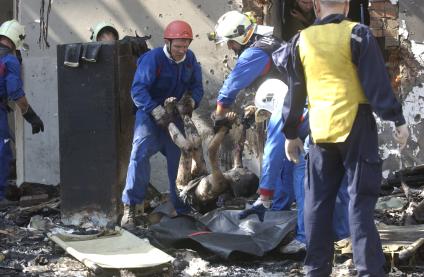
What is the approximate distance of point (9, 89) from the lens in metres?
7.80

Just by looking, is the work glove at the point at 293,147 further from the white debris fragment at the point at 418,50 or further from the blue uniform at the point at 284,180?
the white debris fragment at the point at 418,50

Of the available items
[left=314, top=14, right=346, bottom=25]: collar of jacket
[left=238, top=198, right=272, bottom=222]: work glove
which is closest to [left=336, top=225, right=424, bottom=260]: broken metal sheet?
[left=238, top=198, right=272, bottom=222]: work glove

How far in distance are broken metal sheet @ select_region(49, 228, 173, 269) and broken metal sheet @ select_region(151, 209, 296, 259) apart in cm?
27

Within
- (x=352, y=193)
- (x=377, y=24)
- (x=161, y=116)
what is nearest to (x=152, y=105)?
(x=161, y=116)

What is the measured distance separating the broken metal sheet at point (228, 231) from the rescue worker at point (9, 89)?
2596mm

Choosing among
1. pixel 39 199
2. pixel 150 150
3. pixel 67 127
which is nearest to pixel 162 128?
pixel 150 150

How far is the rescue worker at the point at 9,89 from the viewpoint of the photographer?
784 cm

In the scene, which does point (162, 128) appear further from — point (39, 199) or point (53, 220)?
point (39, 199)

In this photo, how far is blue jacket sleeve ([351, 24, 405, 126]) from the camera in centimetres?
401

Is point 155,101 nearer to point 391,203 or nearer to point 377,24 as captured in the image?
point 391,203

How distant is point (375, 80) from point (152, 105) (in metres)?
2.95

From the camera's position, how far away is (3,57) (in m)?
7.88

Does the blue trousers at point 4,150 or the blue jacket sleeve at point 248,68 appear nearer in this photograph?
the blue jacket sleeve at point 248,68

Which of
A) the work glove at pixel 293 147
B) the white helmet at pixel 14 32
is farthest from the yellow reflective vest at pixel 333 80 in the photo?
the white helmet at pixel 14 32
